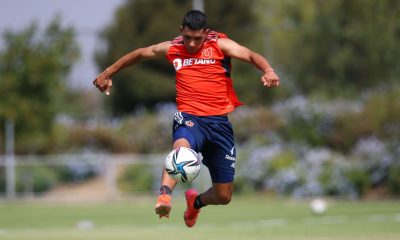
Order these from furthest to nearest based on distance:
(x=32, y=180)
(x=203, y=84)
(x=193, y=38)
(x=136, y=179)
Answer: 1. (x=136, y=179)
2. (x=32, y=180)
3. (x=203, y=84)
4. (x=193, y=38)

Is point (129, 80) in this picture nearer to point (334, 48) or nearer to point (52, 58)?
point (334, 48)

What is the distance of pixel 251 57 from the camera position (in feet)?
39.3

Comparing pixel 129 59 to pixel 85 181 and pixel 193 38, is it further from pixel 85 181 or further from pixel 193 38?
pixel 85 181

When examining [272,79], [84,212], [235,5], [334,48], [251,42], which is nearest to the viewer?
[272,79]

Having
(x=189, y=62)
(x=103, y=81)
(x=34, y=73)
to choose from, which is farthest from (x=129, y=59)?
(x=34, y=73)

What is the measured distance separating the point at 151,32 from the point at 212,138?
148 feet

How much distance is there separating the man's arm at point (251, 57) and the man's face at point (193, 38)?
304mm

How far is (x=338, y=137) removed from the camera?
36.2m

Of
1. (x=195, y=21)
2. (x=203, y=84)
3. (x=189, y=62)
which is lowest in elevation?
(x=203, y=84)

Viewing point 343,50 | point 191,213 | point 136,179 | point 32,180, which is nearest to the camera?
point 191,213

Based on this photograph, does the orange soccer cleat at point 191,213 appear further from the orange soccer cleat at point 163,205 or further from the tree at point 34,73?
the tree at point 34,73

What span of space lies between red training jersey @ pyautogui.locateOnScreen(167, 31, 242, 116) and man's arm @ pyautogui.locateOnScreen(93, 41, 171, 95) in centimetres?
13

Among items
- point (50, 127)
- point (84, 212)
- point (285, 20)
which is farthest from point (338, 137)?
point (285, 20)

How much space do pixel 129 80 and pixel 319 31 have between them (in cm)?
1441
